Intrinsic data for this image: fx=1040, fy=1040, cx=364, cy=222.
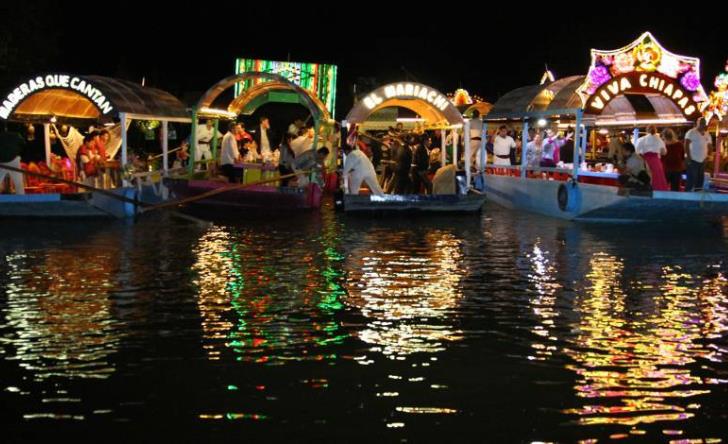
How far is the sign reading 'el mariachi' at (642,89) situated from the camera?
21344mm

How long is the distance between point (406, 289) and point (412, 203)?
9752mm

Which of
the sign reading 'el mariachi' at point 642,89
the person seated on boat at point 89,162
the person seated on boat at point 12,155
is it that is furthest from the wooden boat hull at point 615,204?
the person seated on boat at point 12,155

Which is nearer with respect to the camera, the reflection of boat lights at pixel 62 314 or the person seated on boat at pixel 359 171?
the reflection of boat lights at pixel 62 314

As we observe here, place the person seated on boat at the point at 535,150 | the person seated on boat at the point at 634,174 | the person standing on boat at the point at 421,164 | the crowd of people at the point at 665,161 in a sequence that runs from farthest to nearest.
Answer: the person seated on boat at the point at 535,150, the person standing on boat at the point at 421,164, the crowd of people at the point at 665,161, the person seated on boat at the point at 634,174

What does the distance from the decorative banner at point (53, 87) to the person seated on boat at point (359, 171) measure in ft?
16.8

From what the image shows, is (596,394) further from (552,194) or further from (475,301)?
(552,194)

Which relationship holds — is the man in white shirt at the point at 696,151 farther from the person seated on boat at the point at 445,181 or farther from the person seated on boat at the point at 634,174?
the person seated on boat at the point at 445,181

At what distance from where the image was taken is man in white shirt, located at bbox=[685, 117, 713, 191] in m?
20.5

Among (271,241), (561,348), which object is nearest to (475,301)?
(561,348)

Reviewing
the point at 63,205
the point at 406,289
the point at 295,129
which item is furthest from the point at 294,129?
the point at 406,289

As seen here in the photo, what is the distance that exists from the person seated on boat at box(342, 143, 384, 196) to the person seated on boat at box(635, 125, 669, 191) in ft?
17.6

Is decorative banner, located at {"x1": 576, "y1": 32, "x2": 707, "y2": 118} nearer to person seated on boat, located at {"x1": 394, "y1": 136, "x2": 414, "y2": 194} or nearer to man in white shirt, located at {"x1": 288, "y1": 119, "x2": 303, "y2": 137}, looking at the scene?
person seated on boat, located at {"x1": 394, "y1": 136, "x2": 414, "y2": 194}

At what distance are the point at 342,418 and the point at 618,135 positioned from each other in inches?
876

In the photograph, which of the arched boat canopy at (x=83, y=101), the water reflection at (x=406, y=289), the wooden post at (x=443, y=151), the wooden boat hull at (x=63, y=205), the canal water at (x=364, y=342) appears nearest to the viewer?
the canal water at (x=364, y=342)
